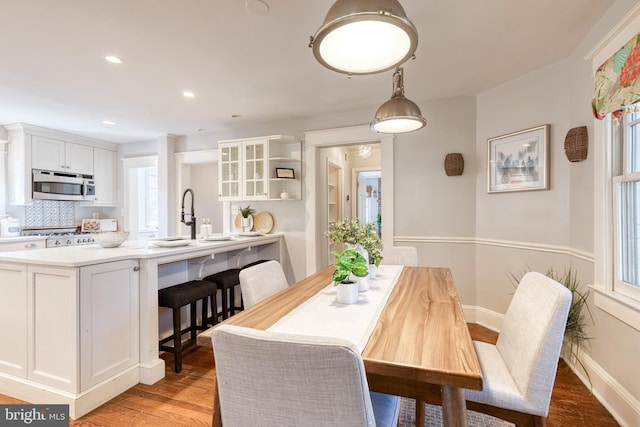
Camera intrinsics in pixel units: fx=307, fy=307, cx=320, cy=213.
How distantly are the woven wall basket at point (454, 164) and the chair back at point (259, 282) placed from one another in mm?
2265

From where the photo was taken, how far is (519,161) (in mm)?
2869

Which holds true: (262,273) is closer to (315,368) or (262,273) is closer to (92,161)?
(315,368)

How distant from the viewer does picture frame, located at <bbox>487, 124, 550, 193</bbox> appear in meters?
2.68

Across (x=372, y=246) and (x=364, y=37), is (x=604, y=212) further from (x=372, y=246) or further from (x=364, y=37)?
(x=364, y=37)

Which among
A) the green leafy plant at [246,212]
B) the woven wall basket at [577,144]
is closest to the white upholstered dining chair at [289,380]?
the woven wall basket at [577,144]

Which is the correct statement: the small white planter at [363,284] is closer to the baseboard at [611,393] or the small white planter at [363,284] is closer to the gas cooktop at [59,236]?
the baseboard at [611,393]

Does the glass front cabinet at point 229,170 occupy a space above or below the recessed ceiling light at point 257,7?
below

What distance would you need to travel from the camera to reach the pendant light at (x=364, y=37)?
3.08 ft

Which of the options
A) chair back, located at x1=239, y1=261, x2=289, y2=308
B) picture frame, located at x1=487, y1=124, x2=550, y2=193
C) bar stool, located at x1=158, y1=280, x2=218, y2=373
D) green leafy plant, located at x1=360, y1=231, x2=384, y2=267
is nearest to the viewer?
chair back, located at x1=239, y1=261, x2=289, y2=308

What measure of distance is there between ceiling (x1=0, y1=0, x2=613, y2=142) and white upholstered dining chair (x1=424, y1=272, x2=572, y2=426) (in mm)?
1665

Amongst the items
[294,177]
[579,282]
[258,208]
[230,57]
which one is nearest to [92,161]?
[258,208]

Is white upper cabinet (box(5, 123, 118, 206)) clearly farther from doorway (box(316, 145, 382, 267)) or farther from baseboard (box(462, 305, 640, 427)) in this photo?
baseboard (box(462, 305, 640, 427))

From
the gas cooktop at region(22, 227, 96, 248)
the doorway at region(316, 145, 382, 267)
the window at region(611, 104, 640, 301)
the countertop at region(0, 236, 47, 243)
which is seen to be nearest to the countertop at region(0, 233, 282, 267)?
the doorway at region(316, 145, 382, 267)

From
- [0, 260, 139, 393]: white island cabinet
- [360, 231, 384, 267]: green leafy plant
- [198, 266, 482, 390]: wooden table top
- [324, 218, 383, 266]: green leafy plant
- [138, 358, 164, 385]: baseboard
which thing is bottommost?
[138, 358, 164, 385]: baseboard
